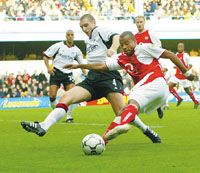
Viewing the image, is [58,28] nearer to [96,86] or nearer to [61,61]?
[61,61]

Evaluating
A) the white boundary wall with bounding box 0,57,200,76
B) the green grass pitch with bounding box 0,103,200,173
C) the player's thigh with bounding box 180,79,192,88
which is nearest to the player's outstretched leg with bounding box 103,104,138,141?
the green grass pitch with bounding box 0,103,200,173

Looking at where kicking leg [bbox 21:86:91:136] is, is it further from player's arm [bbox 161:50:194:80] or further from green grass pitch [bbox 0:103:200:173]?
player's arm [bbox 161:50:194:80]

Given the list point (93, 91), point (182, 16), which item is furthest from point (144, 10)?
point (93, 91)

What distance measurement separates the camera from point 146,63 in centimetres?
1146

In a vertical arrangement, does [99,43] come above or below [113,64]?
below

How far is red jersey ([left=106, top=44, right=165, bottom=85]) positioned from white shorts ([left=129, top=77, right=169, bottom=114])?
106mm

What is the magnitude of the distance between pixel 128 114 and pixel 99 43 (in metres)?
3.16

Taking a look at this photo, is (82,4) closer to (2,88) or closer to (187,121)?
(2,88)

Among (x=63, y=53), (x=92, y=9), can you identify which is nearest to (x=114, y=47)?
(x=63, y=53)

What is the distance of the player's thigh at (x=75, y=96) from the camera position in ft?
39.6

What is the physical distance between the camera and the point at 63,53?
808 inches

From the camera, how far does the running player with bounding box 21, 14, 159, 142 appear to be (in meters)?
11.8

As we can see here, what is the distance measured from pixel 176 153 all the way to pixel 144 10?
37.9 meters

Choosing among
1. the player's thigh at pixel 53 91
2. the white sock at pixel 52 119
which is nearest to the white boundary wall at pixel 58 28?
the player's thigh at pixel 53 91
